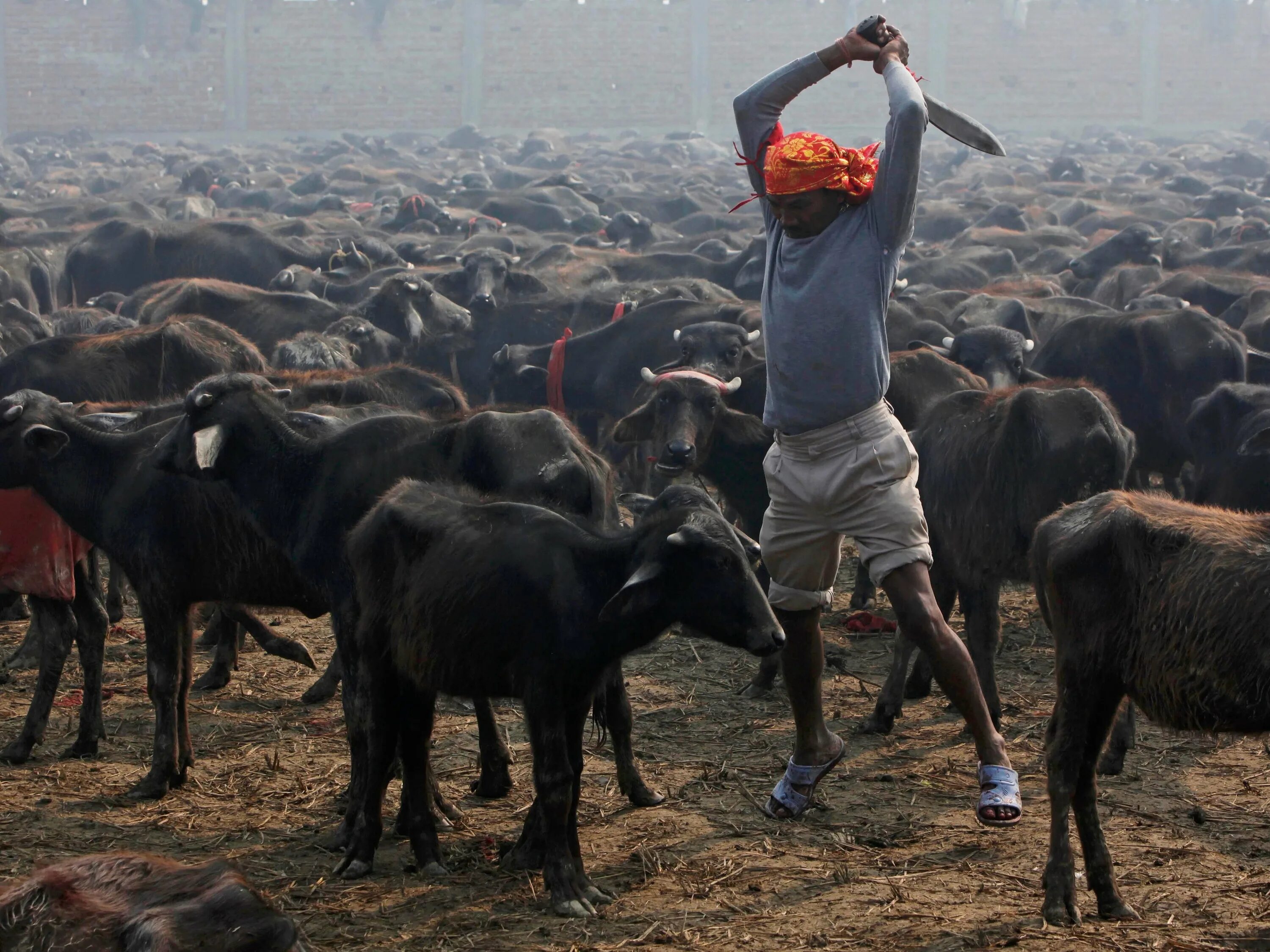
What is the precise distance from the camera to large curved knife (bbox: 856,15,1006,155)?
496 centimetres

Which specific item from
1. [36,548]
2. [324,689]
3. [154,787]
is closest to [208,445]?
[154,787]

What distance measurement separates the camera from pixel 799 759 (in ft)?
17.3

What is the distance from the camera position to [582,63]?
73875 millimetres

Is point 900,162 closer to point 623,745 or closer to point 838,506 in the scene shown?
point 838,506

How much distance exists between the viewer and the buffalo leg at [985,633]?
6551 mm

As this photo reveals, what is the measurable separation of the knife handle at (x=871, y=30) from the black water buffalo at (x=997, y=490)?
2399mm

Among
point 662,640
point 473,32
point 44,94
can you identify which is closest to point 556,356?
point 662,640

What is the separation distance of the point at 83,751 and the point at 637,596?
3180mm

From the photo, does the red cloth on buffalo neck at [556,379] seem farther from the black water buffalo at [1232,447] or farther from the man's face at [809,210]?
the man's face at [809,210]

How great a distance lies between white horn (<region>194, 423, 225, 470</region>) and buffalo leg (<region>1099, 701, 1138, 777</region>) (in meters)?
3.72

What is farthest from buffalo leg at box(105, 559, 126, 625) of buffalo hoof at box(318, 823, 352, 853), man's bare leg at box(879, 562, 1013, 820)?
man's bare leg at box(879, 562, 1013, 820)

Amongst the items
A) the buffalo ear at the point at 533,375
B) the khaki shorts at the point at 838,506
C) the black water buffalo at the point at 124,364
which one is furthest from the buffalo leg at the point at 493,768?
the buffalo ear at the point at 533,375

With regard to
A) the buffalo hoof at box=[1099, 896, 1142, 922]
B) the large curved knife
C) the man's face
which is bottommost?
the buffalo hoof at box=[1099, 896, 1142, 922]

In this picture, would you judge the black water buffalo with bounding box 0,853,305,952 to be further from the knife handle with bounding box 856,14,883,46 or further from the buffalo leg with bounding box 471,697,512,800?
the knife handle with bounding box 856,14,883,46
